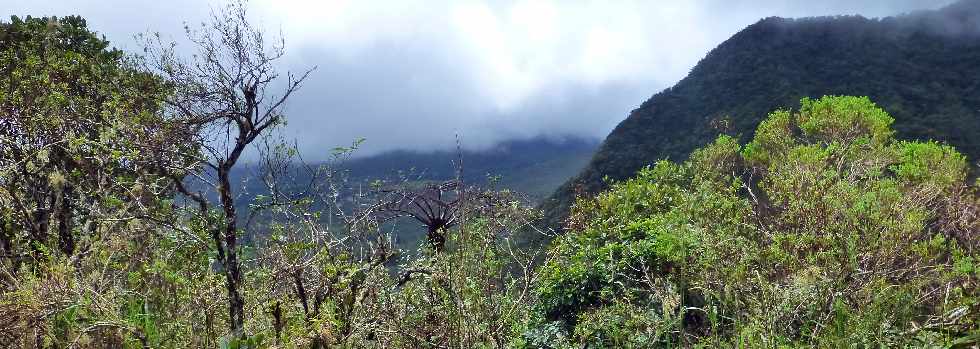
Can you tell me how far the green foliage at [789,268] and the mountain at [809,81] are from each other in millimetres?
25685

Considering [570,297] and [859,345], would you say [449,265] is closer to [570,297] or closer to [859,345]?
[859,345]

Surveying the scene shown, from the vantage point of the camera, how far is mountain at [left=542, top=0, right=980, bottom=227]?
1650 inches

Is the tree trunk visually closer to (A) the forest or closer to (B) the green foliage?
(A) the forest

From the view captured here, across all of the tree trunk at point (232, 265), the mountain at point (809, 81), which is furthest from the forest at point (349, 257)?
the mountain at point (809, 81)

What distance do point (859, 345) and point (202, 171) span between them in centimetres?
571

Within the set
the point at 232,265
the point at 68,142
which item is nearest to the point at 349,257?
the point at 232,265

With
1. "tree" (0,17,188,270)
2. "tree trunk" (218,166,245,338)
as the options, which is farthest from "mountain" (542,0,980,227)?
"tree trunk" (218,166,245,338)

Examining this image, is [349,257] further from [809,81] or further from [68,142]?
[809,81]

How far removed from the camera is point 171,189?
22.2 feet

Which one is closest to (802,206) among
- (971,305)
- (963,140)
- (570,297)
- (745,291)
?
(971,305)

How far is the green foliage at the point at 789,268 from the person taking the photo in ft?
8.74

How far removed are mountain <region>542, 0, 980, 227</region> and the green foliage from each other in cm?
2568

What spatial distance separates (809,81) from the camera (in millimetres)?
51750

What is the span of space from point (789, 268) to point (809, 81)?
5378cm
